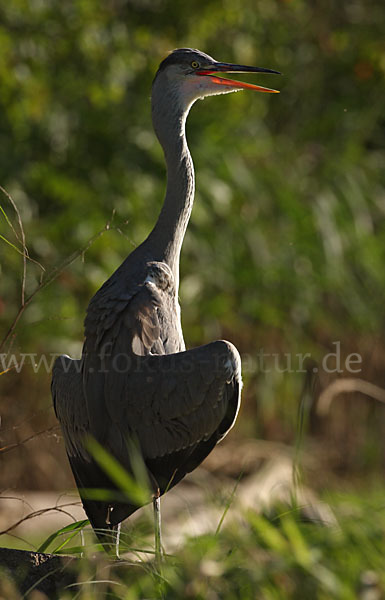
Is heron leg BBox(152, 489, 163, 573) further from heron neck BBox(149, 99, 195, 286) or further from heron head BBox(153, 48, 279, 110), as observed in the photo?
heron head BBox(153, 48, 279, 110)

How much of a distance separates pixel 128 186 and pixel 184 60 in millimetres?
3972

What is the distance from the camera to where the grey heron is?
346cm

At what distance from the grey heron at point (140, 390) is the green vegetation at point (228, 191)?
364 cm

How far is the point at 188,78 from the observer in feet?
13.7

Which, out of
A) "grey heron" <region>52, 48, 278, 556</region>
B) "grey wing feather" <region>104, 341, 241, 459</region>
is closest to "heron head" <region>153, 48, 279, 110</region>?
"grey heron" <region>52, 48, 278, 556</region>

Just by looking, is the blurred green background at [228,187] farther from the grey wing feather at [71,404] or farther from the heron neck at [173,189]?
the grey wing feather at [71,404]

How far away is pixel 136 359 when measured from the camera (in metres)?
3.52

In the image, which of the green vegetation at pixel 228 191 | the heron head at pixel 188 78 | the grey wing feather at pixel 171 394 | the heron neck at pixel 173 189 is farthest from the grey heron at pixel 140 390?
the green vegetation at pixel 228 191

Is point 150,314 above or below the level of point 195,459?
above

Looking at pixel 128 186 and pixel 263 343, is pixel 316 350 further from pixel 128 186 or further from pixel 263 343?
pixel 128 186

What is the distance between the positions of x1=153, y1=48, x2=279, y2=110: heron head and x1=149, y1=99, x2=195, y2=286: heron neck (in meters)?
0.07

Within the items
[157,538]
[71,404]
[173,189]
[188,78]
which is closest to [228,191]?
[188,78]

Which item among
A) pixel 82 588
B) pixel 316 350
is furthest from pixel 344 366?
pixel 82 588

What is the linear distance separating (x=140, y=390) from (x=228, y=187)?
5462mm
